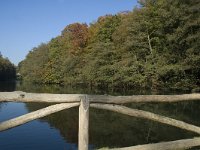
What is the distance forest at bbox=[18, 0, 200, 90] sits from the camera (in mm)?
37312

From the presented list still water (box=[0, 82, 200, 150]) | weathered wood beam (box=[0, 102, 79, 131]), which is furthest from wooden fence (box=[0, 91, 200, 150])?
still water (box=[0, 82, 200, 150])

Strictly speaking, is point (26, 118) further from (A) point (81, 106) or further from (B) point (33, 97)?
(A) point (81, 106)

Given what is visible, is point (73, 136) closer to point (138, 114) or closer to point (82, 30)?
point (138, 114)

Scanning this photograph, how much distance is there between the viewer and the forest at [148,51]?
122 feet

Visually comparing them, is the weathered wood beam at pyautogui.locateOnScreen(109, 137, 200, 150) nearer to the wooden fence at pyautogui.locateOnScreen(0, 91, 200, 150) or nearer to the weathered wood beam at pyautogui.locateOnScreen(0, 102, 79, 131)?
the wooden fence at pyautogui.locateOnScreen(0, 91, 200, 150)

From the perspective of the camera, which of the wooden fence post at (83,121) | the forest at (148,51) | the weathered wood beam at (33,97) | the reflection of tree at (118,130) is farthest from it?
the forest at (148,51)

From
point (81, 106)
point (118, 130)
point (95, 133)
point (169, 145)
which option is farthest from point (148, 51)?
point (81, 106)

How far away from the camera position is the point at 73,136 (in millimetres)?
18188

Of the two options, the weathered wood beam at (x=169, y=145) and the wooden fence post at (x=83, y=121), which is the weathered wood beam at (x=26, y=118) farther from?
the weathered wood beam at (x=169, y=145)

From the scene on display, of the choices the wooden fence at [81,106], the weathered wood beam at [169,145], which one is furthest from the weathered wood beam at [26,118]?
the weathered wood beam at [169,145]

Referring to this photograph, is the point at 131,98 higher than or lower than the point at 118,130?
higher

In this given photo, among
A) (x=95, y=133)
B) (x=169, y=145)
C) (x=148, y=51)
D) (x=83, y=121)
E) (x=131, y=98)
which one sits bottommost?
(x=95, y=133)

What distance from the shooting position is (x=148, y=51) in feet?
168

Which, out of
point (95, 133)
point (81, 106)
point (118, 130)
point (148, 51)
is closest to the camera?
point (81, 106)
